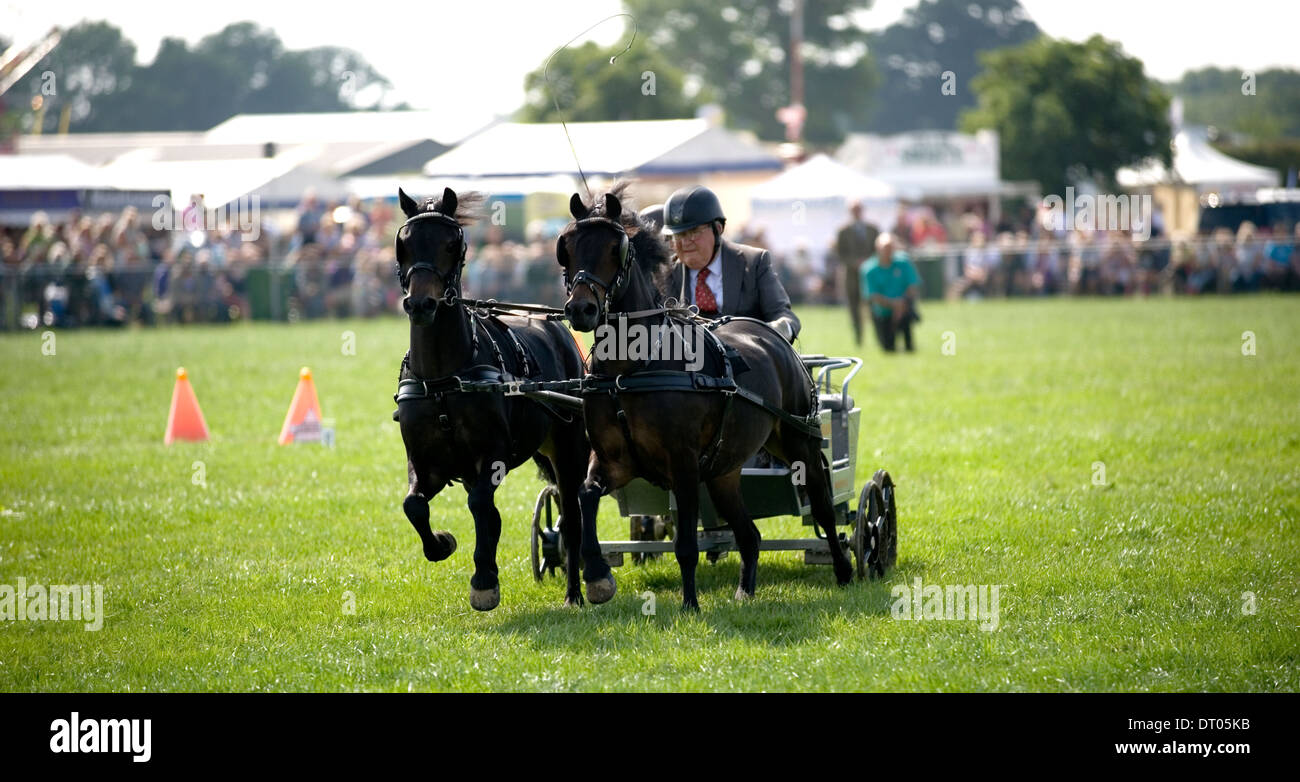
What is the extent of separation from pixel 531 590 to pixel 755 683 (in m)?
2.46

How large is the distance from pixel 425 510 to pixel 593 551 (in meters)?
0.82

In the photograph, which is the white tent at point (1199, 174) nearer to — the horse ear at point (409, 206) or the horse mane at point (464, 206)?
the horse mane at point (464, 206)

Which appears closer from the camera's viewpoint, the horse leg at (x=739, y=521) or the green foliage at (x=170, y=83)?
the horse leg at (x=739, y=521)

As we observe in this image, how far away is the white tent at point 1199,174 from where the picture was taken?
49344 millimetres

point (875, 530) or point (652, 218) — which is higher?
point (652, 218)

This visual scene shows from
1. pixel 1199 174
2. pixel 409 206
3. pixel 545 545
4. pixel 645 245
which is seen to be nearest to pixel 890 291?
pixel 545 545

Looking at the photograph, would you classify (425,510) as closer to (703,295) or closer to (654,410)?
(654,410)

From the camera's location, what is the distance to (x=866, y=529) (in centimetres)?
832

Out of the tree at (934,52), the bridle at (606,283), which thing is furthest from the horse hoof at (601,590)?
the tree at (934,52)

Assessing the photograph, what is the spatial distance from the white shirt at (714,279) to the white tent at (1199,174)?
4266cm

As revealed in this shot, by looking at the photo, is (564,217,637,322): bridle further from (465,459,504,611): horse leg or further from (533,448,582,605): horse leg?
(533,448,582,605): horse leg

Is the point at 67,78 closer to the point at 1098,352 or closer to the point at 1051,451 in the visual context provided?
the point at 1098,352

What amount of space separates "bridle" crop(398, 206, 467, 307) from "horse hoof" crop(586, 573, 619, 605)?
147 cm

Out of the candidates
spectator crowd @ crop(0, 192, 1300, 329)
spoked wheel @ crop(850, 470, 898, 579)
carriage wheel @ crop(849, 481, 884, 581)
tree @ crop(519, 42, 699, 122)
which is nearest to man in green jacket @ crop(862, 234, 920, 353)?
spectator crowd @ crop(0, 192, 1300, 329)
